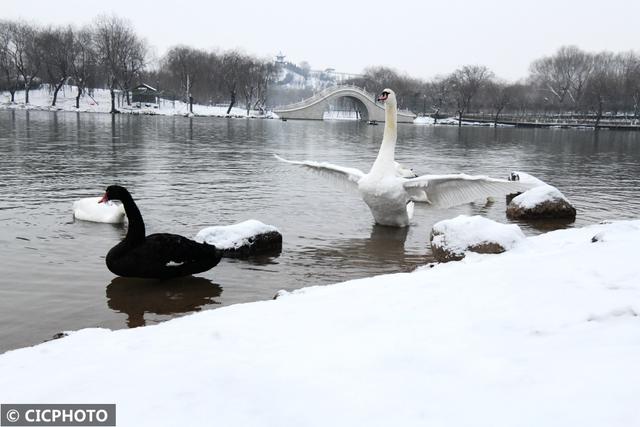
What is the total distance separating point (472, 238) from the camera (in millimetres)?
7156

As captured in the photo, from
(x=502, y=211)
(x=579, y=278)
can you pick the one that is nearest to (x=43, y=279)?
(x=579, y=278)

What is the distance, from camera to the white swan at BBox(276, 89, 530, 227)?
8.63 m

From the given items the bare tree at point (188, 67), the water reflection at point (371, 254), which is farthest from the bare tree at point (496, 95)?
the water reflection at point (371, 254)

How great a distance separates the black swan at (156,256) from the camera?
240 inches

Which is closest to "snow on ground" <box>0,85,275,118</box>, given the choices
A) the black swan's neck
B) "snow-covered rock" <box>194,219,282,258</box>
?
"snow-covered rock" <box>194,219,282,258</box>

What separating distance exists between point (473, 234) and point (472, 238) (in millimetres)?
76

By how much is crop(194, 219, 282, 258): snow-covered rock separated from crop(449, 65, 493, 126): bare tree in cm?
8803

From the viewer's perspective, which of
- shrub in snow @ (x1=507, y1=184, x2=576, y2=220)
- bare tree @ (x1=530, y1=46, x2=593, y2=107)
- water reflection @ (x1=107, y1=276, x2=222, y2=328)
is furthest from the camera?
bare tree @ (x1=530, y1=46, x2=593, y2=107)

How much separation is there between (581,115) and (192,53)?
210ft

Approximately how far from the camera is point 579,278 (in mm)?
3963

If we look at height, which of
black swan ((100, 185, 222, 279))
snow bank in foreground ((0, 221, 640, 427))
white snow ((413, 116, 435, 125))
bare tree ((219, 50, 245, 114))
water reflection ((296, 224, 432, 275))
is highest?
bare tree ((219, 50, 245, 114))

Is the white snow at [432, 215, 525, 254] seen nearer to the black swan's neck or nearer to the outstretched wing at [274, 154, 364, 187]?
the outstretched wing at [274, 154, 364, 187]

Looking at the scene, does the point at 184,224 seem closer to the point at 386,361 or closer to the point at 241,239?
the point at 241,239

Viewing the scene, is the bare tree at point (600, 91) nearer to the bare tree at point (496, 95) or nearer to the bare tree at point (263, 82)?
the bare tree at point (496, 95)
